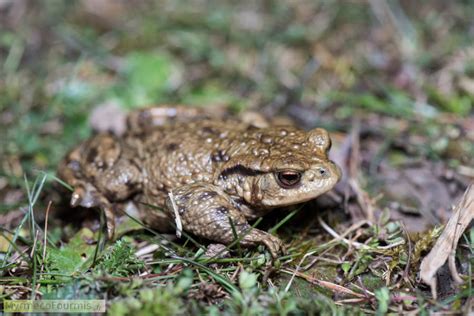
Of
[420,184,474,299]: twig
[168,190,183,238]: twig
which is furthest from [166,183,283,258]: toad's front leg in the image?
[420,184,474,299]: twig

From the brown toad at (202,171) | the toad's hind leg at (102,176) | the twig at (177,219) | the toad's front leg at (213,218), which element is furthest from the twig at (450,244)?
the toad's hind leg at (102,176)

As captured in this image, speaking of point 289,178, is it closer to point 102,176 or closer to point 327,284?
point 327,284

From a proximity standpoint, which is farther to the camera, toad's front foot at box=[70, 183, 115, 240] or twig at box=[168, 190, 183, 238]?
toad's front foot at box=[70, 183, 115, 240]

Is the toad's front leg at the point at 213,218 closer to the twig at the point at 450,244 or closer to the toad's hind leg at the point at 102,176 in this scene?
the toad's hind leg at the point at 102,176

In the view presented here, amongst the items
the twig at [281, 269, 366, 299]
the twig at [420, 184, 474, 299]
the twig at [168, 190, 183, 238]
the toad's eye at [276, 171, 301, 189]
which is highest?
the toad's eye at [276, 171, 301, 189]

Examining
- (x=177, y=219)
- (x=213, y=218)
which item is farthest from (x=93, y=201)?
(x=213, y=218)

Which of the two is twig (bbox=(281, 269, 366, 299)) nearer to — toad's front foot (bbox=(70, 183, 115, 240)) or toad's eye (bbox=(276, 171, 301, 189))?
toad's eye (bbox=(276, 171, 301, 189))

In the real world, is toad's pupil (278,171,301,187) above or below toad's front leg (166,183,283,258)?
above
